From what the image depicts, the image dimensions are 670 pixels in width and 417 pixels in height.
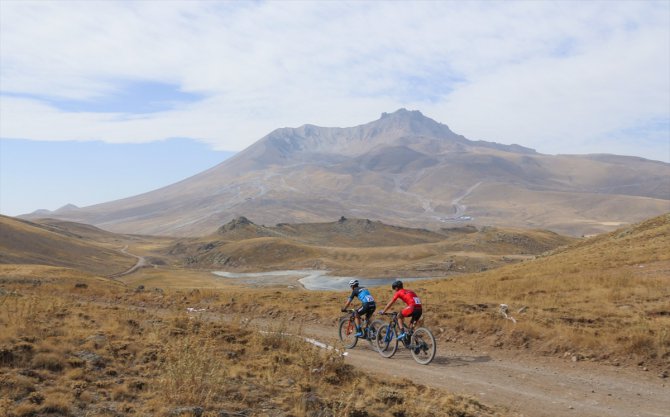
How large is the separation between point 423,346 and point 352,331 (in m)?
4.44

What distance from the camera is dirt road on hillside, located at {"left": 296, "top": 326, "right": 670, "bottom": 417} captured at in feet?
38.1

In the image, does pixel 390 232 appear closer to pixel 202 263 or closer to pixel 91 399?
pixel 202 263

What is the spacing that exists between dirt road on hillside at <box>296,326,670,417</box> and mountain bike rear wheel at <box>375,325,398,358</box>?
9.8 inches

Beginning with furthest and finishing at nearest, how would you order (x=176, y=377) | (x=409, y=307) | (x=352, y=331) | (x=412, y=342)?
(x=352, y=331), (x=409, y=307), (x=412, y=342), (x=176, y=377)

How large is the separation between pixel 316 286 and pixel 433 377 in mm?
70409

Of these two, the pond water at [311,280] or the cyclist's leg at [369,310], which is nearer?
the cyclist's leg at [369,310]

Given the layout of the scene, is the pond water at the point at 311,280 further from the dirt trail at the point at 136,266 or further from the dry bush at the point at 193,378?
the dry bush at the point at 193,378

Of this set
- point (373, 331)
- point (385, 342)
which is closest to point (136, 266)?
point (373, 331)

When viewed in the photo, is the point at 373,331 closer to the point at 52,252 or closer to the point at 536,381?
the point at 536,381

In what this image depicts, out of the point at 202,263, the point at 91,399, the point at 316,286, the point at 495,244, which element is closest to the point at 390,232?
the point at 495,244

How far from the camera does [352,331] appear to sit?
1984 cm

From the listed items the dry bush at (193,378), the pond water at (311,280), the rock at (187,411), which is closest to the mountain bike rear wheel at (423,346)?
the dry bush at (193,378)

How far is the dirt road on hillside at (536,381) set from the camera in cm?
1162

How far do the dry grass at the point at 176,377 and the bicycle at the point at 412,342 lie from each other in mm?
3110
